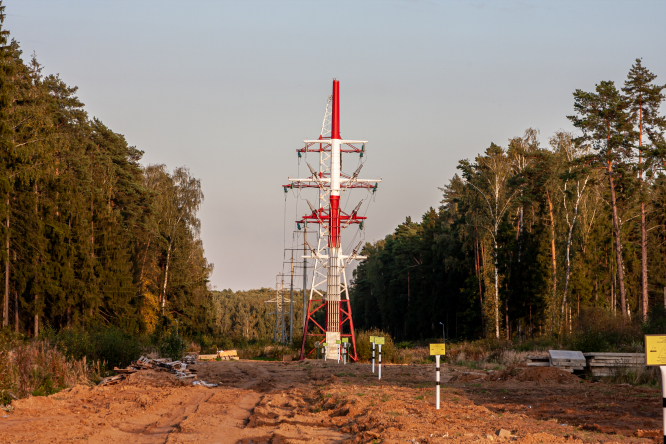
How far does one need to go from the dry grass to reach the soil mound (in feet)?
41.4

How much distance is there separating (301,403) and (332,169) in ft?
82.6

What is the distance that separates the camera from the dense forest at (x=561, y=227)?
3653 centimetres

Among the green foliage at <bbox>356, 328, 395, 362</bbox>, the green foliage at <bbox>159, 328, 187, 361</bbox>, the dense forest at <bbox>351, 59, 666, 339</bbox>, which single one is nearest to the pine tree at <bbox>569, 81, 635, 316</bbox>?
the dense forest at <bbox>351, 59, 666, 339</bbox>

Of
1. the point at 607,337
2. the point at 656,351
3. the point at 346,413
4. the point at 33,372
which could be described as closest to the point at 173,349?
the point at 33,372

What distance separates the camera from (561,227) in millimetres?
43625

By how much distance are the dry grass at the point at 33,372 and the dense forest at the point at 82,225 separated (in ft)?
27.6

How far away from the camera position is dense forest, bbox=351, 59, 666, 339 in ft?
120

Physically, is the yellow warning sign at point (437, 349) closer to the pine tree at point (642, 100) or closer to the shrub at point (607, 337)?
the shrub at point (607, 337)

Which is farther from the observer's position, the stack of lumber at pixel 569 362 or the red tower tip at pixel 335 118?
the red tower tip at pixel 335 118

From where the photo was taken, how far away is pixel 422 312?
7512 cm

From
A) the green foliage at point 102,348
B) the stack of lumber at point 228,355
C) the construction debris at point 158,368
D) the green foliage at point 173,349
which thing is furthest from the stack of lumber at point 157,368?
the stack of lumber at point 228,355

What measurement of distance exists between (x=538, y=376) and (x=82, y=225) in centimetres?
2873

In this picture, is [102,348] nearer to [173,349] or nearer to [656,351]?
[173,349]

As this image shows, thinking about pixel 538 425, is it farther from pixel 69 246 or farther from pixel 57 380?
pixel 69 246
